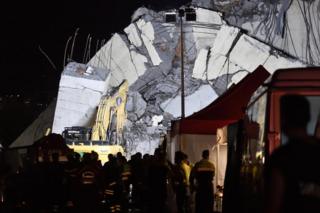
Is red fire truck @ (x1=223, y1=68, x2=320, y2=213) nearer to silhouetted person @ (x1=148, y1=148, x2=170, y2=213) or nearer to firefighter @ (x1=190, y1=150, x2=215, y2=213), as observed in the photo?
firefighter @ (x1=190, y1=150, x2=215, y2=213)

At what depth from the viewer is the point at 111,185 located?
1583 centimetres

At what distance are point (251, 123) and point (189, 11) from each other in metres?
20.5

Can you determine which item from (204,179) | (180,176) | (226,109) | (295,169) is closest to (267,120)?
(295,169)

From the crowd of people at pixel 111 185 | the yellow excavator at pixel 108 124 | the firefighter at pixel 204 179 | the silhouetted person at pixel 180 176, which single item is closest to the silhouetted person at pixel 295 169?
the crowd of people at pixel 111 185

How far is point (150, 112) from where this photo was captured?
42.4 metres

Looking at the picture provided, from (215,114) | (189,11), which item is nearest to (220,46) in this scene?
(189,11)

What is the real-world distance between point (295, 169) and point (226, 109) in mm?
10816

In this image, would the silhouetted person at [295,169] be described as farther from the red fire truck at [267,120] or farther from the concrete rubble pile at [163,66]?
the concrete rubble pile at [163,66]

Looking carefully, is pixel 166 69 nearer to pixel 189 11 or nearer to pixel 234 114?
pixel 189 11

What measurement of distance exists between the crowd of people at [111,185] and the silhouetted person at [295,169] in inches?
304

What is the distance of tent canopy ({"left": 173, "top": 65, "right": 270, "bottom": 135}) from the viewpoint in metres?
14.4

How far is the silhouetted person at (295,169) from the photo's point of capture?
430cm

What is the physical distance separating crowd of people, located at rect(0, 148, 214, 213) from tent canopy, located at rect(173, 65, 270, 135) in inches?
54.4

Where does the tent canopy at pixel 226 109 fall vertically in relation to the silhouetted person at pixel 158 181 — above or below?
above
